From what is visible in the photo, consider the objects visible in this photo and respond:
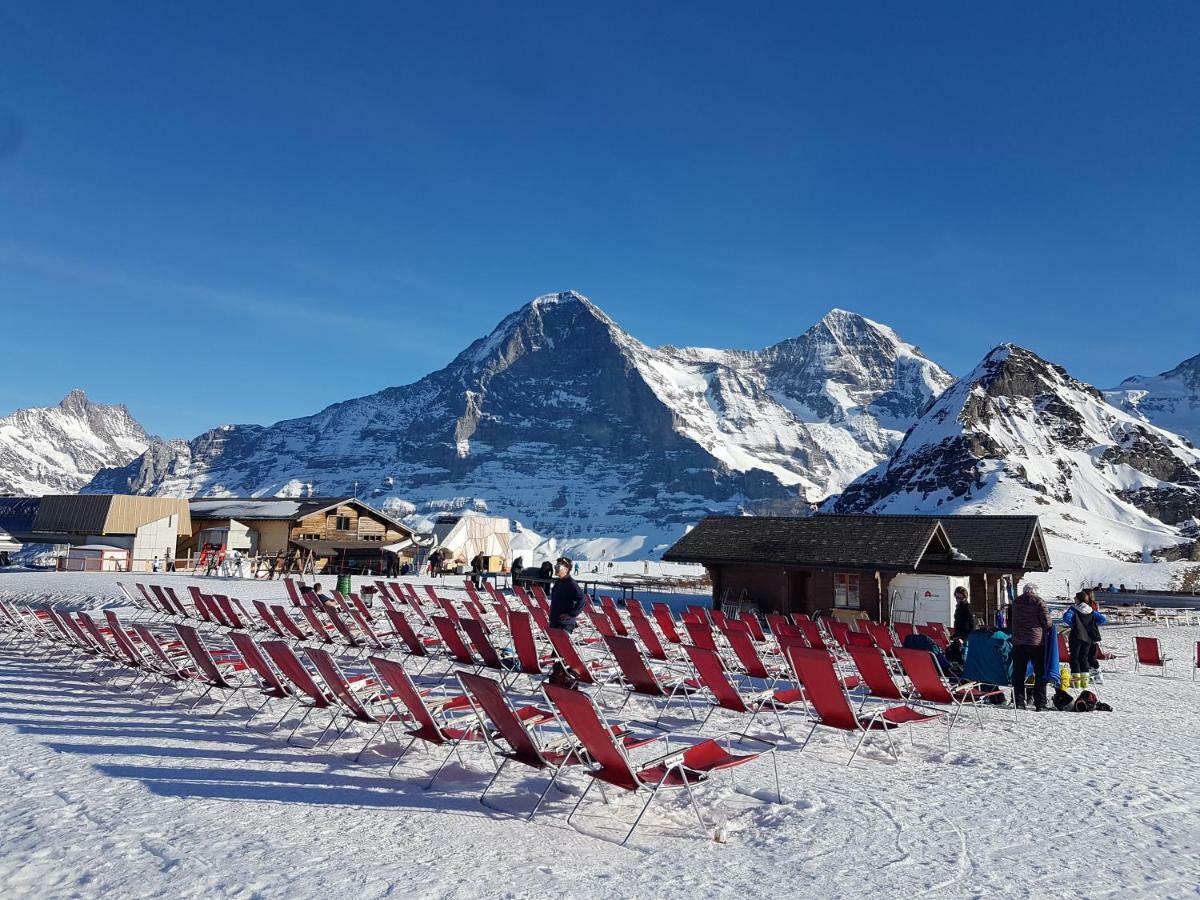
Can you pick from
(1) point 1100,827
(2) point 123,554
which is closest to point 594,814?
(1) point 1100,827

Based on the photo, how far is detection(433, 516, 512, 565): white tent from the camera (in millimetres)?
46812

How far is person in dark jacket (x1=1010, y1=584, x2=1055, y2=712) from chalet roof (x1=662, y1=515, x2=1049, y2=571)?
11358 mm

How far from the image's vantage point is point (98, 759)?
596 centimetres

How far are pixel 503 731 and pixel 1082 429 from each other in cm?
13753

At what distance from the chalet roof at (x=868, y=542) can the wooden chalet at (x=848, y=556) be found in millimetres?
26

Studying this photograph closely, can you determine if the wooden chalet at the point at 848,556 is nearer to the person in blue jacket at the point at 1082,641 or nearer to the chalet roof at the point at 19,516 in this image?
the person in blue jacket at the point at 1082,641

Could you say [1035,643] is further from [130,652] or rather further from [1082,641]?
[130,652]

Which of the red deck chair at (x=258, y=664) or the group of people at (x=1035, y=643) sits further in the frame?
the group of people at (x=1035, y=643)

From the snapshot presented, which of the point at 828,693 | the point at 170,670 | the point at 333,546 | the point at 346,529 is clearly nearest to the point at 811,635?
the point at 828,693

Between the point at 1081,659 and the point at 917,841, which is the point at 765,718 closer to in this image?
the point at 917,841

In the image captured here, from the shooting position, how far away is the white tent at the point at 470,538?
46812 mm

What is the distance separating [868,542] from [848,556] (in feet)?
2.56

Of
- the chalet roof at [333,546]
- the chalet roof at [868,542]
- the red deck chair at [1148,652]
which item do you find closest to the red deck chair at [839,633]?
the red deck chair at [1148,652]

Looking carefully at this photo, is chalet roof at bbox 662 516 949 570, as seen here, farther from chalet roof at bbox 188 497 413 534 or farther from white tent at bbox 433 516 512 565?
white tent at bbox 433 516 512 565
